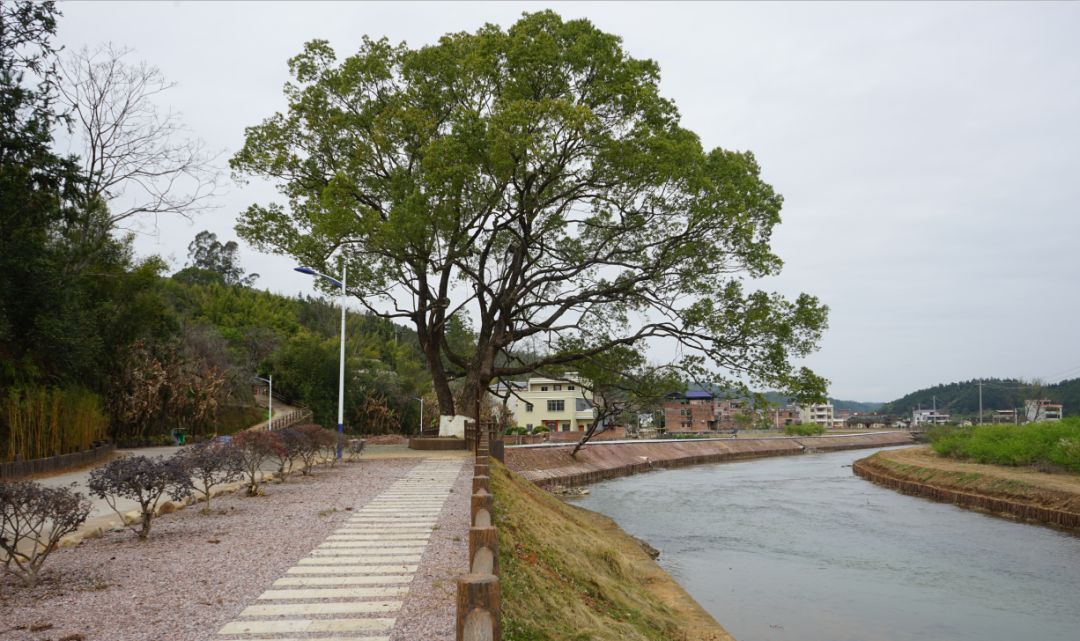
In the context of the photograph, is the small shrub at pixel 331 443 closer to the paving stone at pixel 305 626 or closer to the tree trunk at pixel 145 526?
the tree trunk at pixel 145 526

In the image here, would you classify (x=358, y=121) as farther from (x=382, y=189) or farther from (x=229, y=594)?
(x=229, y=594)

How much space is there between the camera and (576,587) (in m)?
8.73

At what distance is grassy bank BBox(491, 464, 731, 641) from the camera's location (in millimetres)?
6527

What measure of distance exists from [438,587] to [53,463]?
16.0 meters

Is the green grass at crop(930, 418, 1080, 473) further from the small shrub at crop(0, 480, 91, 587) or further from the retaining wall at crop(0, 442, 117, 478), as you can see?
the retaining wall at crop(0, 442, 117, 478)

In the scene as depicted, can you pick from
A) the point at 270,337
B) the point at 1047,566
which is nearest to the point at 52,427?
the point at 1047,566

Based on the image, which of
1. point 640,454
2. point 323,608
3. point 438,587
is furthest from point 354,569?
point 640,454

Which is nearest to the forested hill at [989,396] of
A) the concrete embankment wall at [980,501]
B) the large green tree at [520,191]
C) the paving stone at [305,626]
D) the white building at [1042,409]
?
the white building at [1042,409]

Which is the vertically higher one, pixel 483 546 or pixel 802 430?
pixel 483 546

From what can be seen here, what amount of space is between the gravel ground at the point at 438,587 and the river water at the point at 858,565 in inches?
186

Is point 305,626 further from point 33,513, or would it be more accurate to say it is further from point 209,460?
point 209,460

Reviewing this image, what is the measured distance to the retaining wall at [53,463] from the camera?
16172 mm

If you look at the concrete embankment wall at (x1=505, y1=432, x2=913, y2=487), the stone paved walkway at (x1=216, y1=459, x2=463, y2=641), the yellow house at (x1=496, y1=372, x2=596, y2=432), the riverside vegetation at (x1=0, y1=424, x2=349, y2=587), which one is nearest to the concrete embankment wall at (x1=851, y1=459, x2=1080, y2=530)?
the concrete embankment wall at (x1=505, y1=432, x2=913, y2=487)

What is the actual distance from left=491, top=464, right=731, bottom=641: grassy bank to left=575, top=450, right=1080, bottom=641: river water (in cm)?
114
